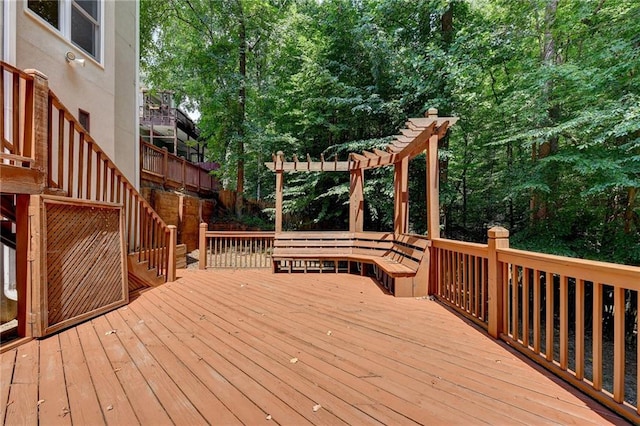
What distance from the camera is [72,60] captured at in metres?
Answer: 4.69

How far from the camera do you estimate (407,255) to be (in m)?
4.61

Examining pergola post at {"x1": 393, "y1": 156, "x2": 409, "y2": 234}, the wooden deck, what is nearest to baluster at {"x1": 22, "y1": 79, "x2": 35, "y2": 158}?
the wooden deck

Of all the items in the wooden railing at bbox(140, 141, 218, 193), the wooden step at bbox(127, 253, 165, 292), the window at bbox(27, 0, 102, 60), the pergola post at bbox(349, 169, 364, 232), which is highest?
the window at bbox(27, 0, 102, 60)

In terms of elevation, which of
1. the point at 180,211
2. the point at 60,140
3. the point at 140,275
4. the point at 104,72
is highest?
the point at 104,72

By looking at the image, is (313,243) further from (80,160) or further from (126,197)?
(80,160)

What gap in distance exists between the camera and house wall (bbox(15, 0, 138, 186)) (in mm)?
4059

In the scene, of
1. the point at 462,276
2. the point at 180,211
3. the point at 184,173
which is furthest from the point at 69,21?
the point at 462,276

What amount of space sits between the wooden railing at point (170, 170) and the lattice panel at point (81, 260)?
5.17 m

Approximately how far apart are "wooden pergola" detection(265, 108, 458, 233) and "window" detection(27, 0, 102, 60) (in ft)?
12.3

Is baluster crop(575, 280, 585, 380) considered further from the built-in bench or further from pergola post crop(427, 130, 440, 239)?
the built-in bench

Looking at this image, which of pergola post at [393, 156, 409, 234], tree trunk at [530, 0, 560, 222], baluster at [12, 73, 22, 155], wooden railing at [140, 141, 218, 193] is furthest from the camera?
wooden railing at [140, 141, 218, 193]

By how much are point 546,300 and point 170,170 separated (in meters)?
9.98

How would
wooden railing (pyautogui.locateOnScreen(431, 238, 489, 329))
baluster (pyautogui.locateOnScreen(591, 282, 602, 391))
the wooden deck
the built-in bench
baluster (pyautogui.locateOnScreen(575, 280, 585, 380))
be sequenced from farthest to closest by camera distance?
the built-in bench < wooden railing (pyautogui.locateOnScreen(431, 238, 489, 329)) < baluster (pyautogui.locateOnScreen(575, 280, 585, 380)) < baluster (pyautogui.locateOnScreen(591, 282, 602, 391)) < the wooden deck

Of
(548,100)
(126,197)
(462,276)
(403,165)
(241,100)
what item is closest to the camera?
(462,276)
